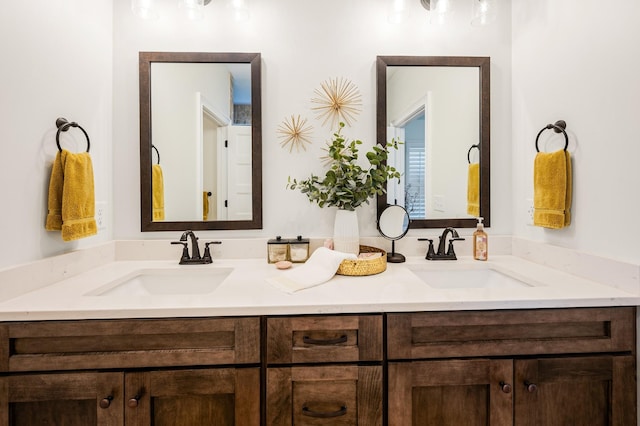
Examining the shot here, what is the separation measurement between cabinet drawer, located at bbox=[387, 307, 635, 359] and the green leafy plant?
0.65m

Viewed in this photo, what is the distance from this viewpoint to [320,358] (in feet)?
3.27

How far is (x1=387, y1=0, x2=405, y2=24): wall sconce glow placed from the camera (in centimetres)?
157

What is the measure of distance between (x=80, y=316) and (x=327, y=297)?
753mm

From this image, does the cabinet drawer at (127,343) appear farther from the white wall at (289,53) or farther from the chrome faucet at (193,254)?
the white wall at (289,53)

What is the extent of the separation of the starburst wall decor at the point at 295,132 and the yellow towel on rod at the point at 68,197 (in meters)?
0.87

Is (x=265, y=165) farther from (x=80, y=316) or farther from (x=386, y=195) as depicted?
(x=80, y=316)

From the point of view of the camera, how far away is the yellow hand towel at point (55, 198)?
118cm

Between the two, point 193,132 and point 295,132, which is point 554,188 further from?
point 193,132

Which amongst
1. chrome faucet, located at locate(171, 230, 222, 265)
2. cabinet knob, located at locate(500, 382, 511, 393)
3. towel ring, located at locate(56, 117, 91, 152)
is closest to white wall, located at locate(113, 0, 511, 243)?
chrome faucet, located at locate(171, 230, 222, 265)

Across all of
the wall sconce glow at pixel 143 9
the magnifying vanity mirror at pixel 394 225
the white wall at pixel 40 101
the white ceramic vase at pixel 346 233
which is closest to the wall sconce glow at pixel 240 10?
the wall sconce glow at pixel 143 9

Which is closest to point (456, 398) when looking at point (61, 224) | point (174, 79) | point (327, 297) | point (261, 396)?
point (327, 297)

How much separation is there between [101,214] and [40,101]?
0.54 metres

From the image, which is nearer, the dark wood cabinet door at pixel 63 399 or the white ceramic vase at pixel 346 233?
the dark wood cabinet door at pixel 63 399

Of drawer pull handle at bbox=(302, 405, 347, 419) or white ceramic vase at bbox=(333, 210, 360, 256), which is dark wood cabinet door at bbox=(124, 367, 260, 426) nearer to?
drawer pull handle at bbox=(302, 405, 347, 419)
